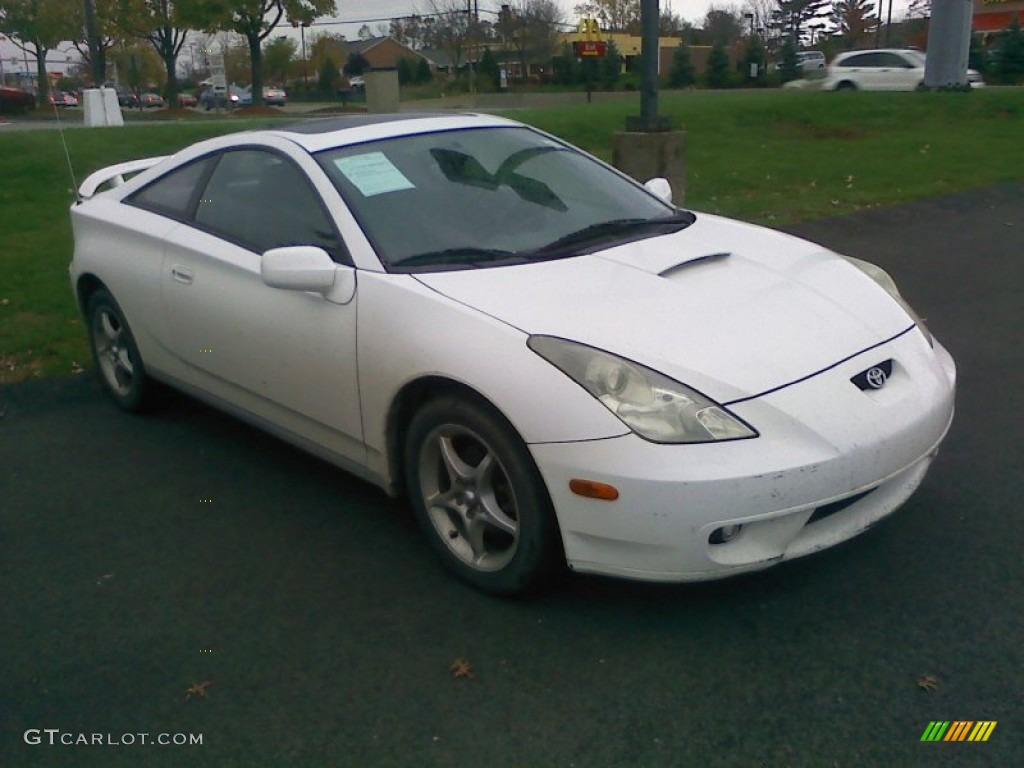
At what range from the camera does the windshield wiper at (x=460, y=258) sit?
12.1 feet

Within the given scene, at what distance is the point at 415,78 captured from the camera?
5597 cm

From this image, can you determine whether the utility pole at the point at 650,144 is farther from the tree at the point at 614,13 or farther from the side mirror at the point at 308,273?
the tree at the point at 614,13

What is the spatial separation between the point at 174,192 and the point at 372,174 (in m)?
1.34

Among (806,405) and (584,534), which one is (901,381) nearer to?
(806,405)

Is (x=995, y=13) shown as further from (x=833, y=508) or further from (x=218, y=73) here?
(x=833, y=508)

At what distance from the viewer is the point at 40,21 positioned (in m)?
→ 43.7

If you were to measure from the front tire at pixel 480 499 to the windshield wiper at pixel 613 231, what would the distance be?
82cm

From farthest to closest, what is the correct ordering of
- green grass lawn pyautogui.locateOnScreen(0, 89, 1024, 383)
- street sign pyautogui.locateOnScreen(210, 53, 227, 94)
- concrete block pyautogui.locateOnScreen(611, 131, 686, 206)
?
street sign pyautogui.locateOnScreen(210, 53, 227, 94)
concrete block pyautogui.locateOnScreen(611, 131, 686, 206)
green grass lawn pyautogui.locateOnScreen(0, 89, 1024, 383)

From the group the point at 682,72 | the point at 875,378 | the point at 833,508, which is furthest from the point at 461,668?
the point at 682,72

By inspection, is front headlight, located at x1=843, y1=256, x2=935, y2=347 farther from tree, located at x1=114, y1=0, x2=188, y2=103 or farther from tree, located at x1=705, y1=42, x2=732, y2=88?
tree, located at x1=705, y1=42, x2=732, y2=88

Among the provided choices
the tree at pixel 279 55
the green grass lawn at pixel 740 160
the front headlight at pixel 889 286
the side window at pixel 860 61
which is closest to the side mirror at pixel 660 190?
the front headlight at pixel 889 286

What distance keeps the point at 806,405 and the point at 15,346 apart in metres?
5.14

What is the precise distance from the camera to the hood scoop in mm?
3641

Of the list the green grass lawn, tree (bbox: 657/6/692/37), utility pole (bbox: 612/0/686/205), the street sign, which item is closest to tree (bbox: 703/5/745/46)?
tree (bbox: 657/6/692/37)
